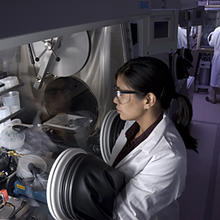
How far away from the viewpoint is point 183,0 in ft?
8.07

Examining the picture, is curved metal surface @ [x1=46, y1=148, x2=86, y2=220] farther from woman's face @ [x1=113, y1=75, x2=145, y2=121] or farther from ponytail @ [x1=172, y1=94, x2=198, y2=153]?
ponytail @ [x1=172, y1=94, x2=198, y2=153]

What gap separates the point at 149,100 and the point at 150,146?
20cm

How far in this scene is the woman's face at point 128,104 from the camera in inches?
45.4

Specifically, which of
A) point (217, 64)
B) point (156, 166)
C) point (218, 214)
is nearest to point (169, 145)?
point (156, 166)

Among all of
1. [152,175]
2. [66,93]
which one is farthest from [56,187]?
[66,93]

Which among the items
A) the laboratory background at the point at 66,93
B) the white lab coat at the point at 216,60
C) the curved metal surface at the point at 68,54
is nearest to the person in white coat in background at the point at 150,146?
the laboratory background at the point at 66,93

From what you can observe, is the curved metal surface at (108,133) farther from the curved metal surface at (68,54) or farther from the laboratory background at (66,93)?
the curved metal surface at (68,54)

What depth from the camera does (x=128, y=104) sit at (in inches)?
45.9

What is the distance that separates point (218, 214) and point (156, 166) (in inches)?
61.9

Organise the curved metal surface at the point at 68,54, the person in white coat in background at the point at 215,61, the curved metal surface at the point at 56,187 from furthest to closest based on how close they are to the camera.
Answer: the person in white coat in background at the point at 215,61, the curved metal surface at the point at 68,54, the curved metal surface at the point at 56,187

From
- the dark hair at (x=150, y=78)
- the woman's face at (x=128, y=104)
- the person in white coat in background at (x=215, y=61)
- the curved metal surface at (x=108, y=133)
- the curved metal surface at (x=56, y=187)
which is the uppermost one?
the dark hair at (x=150, y=78)

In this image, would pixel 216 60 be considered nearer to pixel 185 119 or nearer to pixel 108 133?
pixel 185 119

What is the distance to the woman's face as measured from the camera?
3.78 feet

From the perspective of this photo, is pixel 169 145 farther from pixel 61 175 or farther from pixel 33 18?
pixel 33 18
